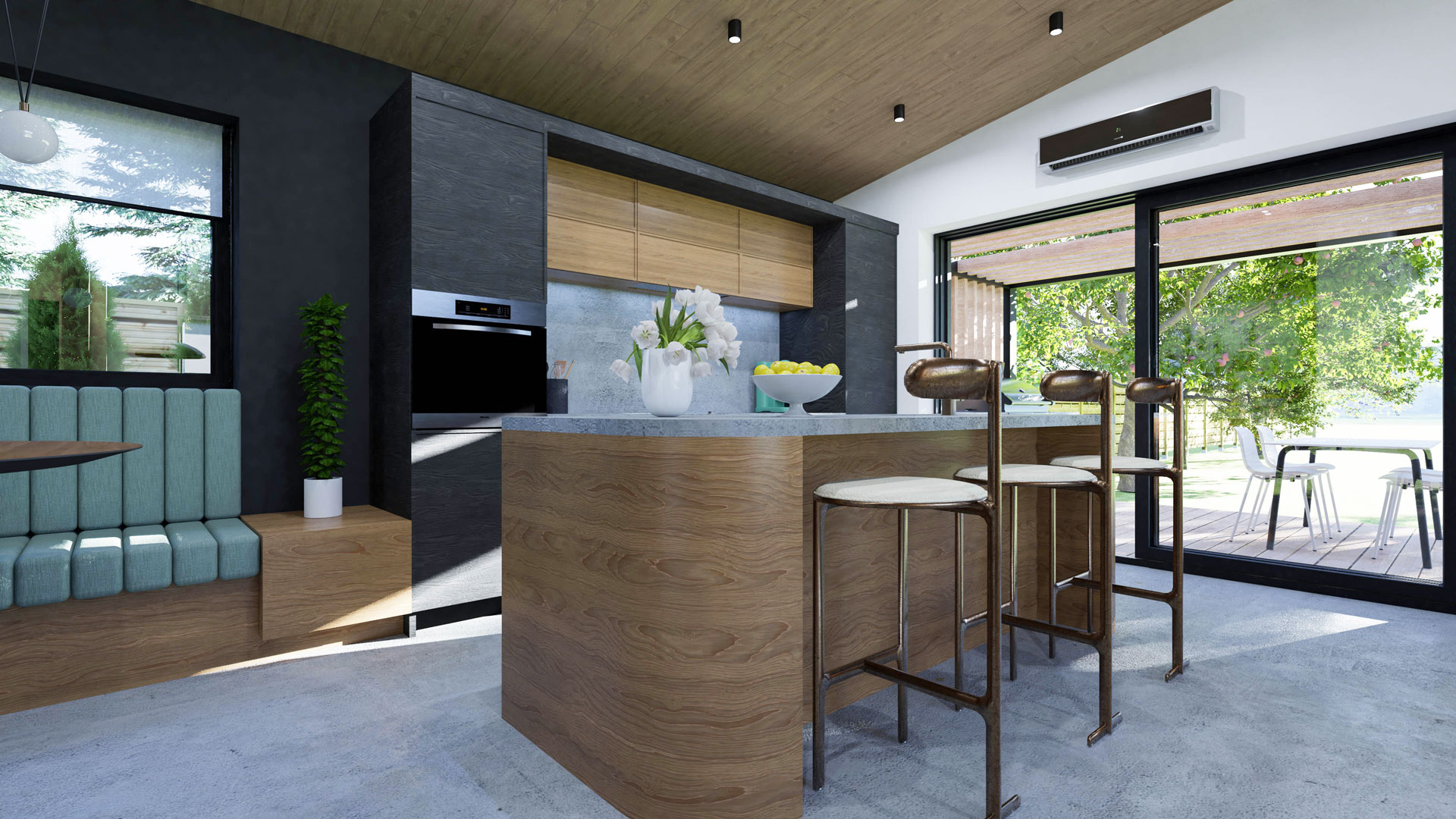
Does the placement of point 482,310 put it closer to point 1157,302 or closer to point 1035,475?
point 1035,475

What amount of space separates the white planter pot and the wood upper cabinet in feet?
4.77

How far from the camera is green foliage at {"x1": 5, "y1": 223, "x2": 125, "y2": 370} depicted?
8.80 feet

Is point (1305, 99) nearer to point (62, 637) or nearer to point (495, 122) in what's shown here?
point (495, 122)

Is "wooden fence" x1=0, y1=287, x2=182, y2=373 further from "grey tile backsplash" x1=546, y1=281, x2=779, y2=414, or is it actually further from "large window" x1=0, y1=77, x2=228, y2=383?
"grey tile backsplash" x1=546, y1=281, x2=779, y2=414

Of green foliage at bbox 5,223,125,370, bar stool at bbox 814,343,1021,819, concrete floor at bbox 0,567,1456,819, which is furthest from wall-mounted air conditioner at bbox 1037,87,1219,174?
green foliage at bbox 5,223,125,370

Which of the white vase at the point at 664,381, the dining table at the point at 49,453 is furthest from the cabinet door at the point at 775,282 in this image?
the dining table at the point at 49,453

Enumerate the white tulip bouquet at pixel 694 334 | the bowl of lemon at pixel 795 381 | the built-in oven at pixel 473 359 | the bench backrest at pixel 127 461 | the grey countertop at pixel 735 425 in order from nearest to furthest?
the grey countertop at pixel 735 425
the white tulip bouquet at pixel 694 334
the bowl of lemon at pixel 795 381
the bench backrest at pixel 127 461
the built-in oven at pixel 473 359

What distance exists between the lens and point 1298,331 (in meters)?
3.62

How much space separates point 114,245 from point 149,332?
1.22 ft

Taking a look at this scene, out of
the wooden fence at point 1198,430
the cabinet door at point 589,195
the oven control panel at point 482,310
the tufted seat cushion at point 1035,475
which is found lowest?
the tufted seat cushion at point 1035,475

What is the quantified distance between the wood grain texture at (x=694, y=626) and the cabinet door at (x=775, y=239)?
3091 mm

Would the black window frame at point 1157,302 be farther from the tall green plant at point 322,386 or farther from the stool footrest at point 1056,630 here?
the tall green plant at point 322,386

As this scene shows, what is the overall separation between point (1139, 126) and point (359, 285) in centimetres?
414

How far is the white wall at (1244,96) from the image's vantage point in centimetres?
310
